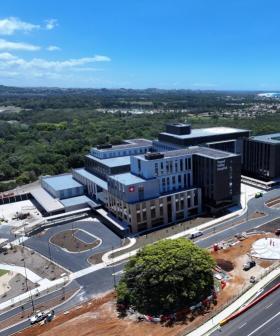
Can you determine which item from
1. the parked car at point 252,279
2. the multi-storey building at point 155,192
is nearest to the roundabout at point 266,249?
the parked car at point 252,279

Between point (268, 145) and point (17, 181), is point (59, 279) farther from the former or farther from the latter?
point (268, 145)

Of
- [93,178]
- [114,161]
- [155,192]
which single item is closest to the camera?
[155,192]

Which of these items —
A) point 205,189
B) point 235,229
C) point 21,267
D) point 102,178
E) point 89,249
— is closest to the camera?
point 21,267

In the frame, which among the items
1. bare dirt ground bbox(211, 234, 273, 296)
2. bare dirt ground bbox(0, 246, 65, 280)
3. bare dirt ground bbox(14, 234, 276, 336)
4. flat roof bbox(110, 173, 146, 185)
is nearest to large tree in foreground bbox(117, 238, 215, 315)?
bare dirt ground bbox(14, 234, 276, 336)

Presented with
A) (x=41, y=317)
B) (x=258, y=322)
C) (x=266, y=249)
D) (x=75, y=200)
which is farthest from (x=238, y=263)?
(x=75, y=200)

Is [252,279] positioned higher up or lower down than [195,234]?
lower down

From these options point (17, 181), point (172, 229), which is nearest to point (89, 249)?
point (172, 229)

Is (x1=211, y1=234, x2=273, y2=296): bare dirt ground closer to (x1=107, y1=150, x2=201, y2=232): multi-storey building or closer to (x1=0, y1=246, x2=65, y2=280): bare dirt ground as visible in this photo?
(x1=107, y1=150, x2=201, y2=232): multi-storey building

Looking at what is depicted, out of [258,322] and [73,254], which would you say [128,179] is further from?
[258,322]
